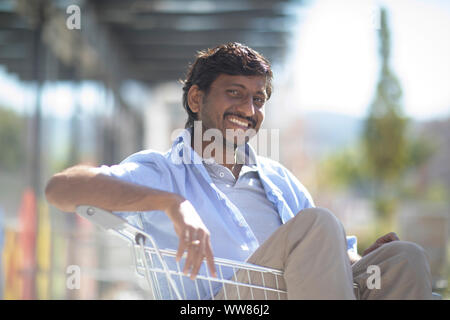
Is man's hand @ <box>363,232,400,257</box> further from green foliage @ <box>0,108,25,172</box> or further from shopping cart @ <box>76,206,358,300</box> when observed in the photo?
green foliage @ <box>0,108,25,172</box>

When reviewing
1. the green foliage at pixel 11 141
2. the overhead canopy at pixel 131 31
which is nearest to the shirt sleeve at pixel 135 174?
the green foliage at pixel 11 141

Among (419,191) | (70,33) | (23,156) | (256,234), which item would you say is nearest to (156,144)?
(70,33)

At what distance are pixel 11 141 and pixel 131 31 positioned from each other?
13.1 feet

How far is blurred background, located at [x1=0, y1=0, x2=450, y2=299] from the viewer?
15.2 feet

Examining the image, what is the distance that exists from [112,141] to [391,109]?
22.3 feet

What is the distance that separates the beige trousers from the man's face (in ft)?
2.19

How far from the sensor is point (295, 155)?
2100cm

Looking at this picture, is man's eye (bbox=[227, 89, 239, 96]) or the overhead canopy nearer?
man's eye (bbox=[227, 89, 239, 96])

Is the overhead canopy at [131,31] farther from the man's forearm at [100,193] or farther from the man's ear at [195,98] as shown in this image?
the man's forearm at [100,193]

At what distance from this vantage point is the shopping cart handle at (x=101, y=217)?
1.67m

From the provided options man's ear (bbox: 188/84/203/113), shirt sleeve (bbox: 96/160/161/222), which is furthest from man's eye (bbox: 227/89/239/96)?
shirt sleeve (bbox: 96/160/161/222)

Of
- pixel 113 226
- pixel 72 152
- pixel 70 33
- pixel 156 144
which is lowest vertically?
pixel 156 144
